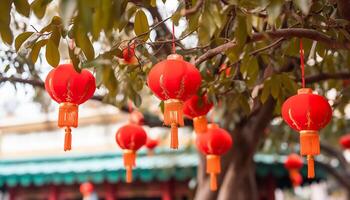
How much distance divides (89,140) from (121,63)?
868cm

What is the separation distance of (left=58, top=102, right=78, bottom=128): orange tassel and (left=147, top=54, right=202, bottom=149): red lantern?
451 millimetres

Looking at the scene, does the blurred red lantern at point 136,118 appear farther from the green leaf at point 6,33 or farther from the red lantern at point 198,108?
the green leaf at point 6,33

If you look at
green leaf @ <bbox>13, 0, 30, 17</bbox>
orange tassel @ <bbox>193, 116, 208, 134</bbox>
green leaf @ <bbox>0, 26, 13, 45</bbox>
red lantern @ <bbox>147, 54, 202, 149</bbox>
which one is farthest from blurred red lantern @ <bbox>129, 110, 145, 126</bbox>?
green leaf @ <bbox>0, 26, 13, 45</bbox>

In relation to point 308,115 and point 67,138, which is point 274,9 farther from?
point 67,138

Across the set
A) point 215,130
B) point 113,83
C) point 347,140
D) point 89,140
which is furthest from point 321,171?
point 113,83

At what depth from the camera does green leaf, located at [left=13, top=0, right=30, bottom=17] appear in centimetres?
173

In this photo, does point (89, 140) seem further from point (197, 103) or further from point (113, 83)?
point (113, 83)

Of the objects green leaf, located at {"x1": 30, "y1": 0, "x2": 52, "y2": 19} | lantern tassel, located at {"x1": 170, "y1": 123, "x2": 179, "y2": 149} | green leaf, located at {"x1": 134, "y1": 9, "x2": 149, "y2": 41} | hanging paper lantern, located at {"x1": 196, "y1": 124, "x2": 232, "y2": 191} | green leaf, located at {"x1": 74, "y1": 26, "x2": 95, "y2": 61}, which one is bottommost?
lantern tassel, located at {"x1": 170, "y1": 123, "x2": 179, "y2": 149}

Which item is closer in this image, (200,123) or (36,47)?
(36,47)

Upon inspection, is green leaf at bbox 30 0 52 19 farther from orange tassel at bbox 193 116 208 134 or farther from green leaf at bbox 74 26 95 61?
orange tassel at bbox 193 116 208 134

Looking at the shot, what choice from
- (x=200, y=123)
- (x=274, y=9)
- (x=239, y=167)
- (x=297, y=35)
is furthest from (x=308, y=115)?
(x=239, y=167)

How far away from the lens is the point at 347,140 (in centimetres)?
660

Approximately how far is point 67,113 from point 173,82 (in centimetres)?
59

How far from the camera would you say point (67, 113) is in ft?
7.84
